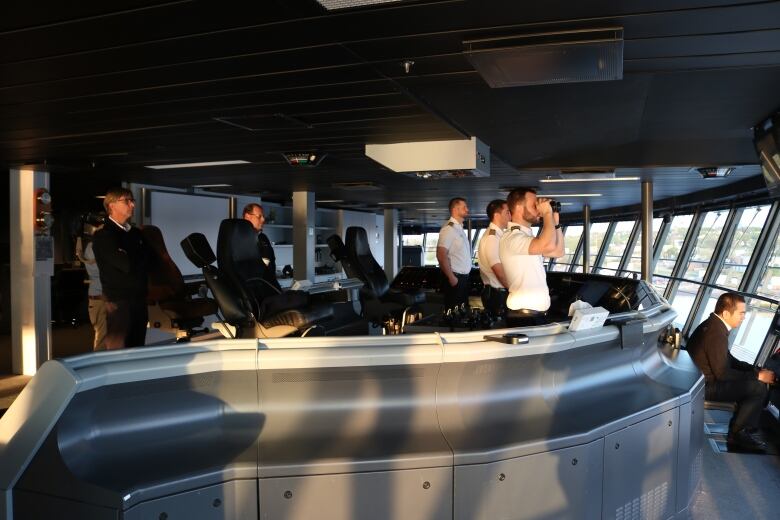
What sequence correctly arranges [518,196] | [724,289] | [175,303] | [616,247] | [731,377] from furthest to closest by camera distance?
[616,247] < [724,289] < [175,303] < [731,377] < [518,196]

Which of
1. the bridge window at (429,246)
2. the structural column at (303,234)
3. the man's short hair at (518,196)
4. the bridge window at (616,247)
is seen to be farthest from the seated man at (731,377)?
the bridge window at (429,246)

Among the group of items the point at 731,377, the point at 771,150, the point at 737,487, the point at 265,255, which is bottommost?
the point at 737,487

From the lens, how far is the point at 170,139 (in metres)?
5.27

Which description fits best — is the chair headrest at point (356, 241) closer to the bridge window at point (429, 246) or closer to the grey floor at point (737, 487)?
the grey floor at point (737, 487)

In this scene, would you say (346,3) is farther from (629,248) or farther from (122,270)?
(629,248)

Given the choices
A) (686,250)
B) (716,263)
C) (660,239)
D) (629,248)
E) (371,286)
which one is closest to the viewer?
(371,286)

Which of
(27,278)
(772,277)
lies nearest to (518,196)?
(27,278)

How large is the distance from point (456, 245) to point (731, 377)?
2562 millimetres

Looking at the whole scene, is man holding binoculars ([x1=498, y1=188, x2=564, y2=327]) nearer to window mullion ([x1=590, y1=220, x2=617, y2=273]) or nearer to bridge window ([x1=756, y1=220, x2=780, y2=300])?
bridge window ([x1=756, y1=220, x2=780, y2=300])

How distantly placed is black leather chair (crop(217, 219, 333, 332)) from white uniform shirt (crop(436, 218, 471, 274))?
1753 millimetres

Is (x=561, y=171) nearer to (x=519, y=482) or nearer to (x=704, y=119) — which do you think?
(x=704, y=119)

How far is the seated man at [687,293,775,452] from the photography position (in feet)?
14.6

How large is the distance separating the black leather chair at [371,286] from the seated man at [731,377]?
274cm

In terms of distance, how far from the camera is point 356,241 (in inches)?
259
